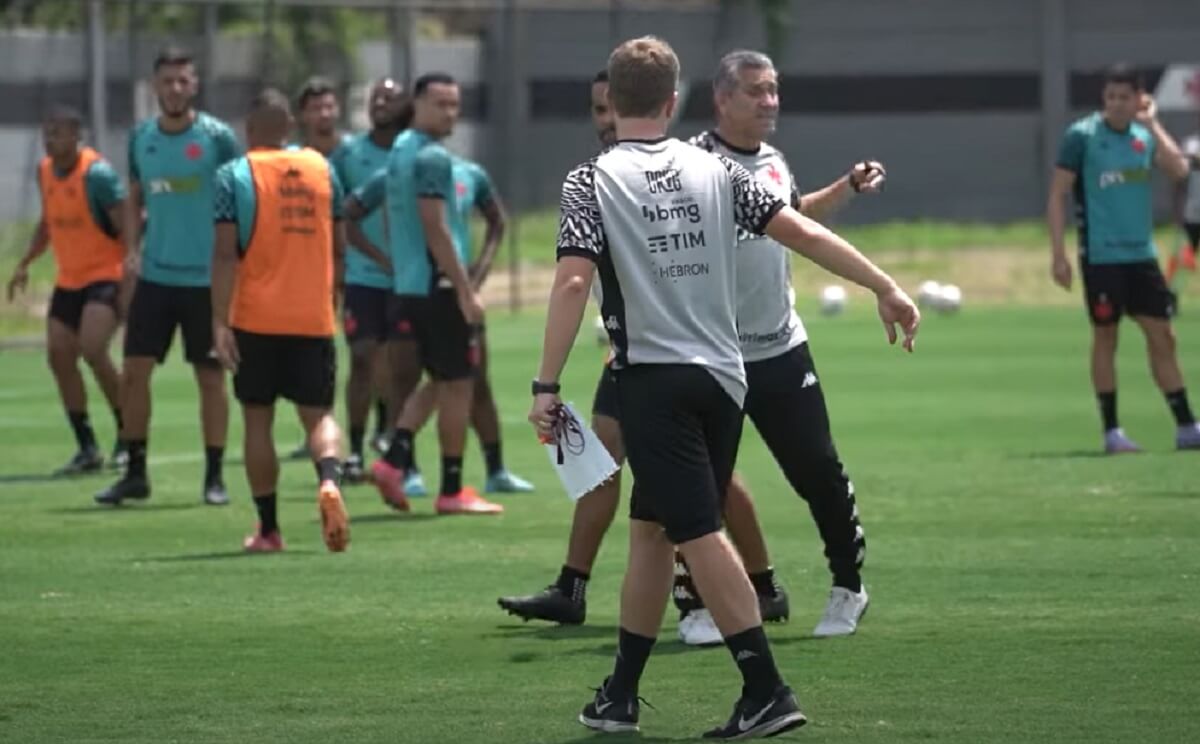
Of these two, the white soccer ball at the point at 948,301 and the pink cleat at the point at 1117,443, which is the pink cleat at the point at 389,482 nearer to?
the pink cleat at the point at 1117,443

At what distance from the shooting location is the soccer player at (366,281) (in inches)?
635

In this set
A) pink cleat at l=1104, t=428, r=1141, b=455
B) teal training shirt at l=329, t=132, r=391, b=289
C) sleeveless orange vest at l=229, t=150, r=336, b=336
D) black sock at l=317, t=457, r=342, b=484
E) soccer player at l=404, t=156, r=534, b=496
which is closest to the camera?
black sock at l=317, t=457, r=342, b=484

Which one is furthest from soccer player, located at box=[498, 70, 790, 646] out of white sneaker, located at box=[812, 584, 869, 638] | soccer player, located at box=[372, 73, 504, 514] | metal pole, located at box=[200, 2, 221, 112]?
metal pole, located at box=[200, 2, 221, 112]

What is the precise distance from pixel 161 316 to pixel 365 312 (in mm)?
1926

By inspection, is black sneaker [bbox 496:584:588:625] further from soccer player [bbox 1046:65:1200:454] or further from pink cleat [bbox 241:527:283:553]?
soccer player [bbox 1046:65:1200:454]

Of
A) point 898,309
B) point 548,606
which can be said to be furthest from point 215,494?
point 898,309

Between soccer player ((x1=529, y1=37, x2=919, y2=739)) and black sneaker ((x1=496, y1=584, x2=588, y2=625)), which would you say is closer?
soccer player ((x1=529, y1=37, x2=919, y2=739))

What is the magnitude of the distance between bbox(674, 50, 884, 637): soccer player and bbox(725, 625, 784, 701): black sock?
6.22 ft

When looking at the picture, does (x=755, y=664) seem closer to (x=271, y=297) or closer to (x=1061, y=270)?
(x=271, y=297)

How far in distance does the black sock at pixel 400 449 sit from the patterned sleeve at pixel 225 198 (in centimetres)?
193

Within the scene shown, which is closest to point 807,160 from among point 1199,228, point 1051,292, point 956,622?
point 1051,292

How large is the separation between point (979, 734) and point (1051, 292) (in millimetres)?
29215

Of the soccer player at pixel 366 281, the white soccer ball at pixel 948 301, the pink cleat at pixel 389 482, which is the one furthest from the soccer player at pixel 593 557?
the white soccer ball at pixel 948 301

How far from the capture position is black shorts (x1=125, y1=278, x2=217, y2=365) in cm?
1505
